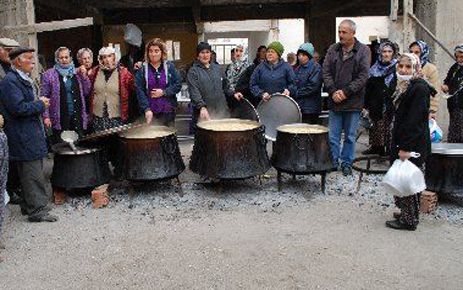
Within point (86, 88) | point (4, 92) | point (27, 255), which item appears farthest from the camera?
point (86, 88)

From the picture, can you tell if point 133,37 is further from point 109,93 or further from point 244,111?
point 244,111

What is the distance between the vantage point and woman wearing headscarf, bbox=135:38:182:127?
20.7 ft

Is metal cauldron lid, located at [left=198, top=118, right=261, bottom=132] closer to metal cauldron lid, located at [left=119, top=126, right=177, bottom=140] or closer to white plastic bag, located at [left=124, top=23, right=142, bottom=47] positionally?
metal cauldron lid, located at [left=119, top=126, right=177, bottom=140]

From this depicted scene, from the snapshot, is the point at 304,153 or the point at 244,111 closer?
the point at 304,153

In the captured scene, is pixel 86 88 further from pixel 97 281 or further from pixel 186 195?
pixel 97 281

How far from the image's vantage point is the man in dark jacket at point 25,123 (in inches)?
193

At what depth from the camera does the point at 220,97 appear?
6.75m

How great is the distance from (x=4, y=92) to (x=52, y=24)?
2344 millimetres

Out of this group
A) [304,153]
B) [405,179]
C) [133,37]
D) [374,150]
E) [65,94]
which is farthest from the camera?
[133,37]

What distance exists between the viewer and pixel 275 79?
276 inches

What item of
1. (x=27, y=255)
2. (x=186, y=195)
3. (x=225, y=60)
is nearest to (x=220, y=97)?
(x=186, y=195)

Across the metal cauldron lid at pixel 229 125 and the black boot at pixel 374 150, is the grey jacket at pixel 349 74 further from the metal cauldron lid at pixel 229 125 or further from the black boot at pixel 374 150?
the black boot at pixel 374 150

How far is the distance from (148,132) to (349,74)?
9.29 ft

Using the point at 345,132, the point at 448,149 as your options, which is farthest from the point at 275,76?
the point at 448,149
